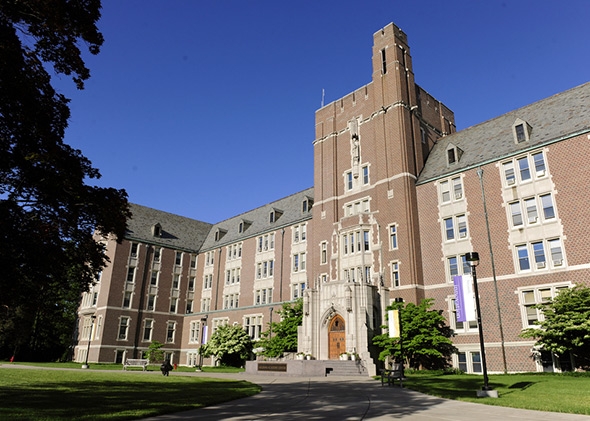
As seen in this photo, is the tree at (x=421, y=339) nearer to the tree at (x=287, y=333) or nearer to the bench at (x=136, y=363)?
the tree at (x=287, y=333)

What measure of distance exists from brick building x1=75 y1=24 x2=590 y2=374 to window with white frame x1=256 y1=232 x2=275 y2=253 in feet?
0.44

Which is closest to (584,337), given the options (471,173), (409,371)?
(409,371)

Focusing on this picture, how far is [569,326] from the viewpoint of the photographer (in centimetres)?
2198

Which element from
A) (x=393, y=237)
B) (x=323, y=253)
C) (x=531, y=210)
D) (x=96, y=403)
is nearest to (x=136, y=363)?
(x=323, y=253)

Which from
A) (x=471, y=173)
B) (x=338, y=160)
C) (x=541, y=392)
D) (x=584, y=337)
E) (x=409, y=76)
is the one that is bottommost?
(x=541, y=392)

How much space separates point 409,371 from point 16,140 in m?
25.9

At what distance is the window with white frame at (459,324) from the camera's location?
29.4 meters

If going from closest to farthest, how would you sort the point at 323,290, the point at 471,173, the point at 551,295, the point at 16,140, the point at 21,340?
the point at 16,140, the point at 551,295, the point at 471,173, the point at 323,290, the point at 21,340

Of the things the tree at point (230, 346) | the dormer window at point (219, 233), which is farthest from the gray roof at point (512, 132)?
the dormer window at point (219, 233)

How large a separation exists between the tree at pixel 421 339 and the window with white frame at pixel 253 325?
19.0 meters

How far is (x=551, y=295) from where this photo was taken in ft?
85.7

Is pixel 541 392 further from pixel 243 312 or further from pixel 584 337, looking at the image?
pixel 243 312

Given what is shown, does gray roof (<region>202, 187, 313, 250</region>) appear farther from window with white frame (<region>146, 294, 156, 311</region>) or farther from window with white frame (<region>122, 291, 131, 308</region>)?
window with white frame (<region>122, 291, 131, 308</region>)

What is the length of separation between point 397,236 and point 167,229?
35.8m
